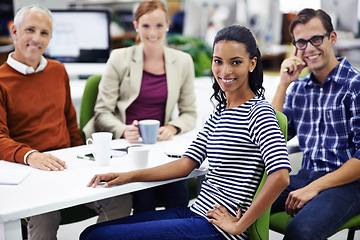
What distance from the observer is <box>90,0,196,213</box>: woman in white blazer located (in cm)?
219

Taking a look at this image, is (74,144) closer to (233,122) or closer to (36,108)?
(36,108)

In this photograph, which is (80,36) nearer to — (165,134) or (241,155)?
(165,134)

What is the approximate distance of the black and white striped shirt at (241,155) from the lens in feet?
4.31

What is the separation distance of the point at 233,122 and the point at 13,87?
0.94 metres

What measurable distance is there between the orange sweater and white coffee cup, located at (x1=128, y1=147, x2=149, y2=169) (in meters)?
0.42

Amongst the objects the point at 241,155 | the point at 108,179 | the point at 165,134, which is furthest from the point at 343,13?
the point at 108,179

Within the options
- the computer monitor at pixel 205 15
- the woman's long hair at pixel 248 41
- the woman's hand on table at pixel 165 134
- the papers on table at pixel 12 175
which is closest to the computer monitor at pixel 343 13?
the computer monitor at pixel 205 15

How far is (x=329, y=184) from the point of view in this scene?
1.70 metres

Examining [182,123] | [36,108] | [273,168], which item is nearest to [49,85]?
[36,108]

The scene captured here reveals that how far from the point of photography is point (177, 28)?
6141mm

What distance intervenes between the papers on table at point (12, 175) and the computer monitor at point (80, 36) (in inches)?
79.2

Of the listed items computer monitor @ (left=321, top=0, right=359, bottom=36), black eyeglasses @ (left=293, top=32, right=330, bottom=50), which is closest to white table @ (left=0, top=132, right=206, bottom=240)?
black eyeglasses @ (left=293, top=32, right=330, bottom=50)

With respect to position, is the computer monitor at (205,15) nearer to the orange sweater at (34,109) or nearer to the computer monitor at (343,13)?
the computer monitor at (343,13)

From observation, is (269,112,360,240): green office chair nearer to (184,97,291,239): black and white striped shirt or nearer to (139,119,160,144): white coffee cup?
(184,97,291,239): black and white striped shirt
